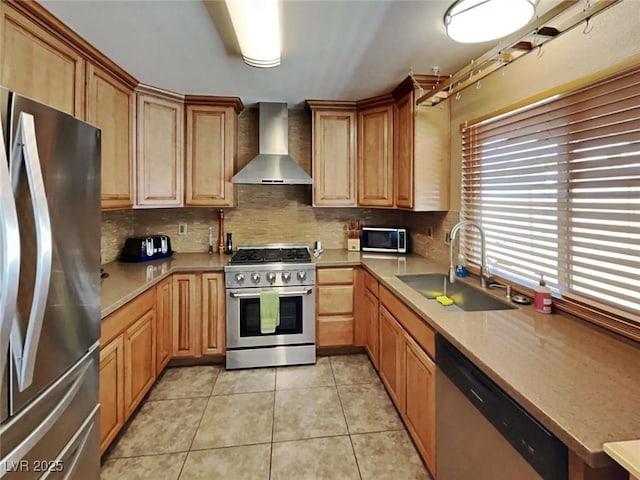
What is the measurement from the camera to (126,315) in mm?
2004

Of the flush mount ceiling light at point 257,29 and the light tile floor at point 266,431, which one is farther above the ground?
the flush mount ceiling light at point 257,29

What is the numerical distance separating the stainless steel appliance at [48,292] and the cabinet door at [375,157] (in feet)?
7.57

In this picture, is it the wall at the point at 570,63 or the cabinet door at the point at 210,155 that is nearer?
the wall at the point at 570,63

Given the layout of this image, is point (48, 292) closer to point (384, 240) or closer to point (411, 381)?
point (411, 381)

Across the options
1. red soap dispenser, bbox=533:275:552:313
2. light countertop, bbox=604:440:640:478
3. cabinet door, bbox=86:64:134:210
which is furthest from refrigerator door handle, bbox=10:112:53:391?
red soap dispenser, bbox=533:275:552:313

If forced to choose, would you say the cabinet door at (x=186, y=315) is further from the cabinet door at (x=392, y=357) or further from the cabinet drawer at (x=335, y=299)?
the cabinet door at (x=392, y=357)

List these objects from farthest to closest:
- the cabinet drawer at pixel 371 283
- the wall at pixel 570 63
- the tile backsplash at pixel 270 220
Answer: the tile backsplash at pixel 270 220, the cabinet drawer at pixel 371 283, the wall at pixel 570 63

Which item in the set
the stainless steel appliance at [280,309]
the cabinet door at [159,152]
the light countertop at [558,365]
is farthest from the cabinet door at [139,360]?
the cabinet door at [159,152]

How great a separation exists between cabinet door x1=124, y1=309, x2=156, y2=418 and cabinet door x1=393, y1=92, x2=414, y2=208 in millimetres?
2176

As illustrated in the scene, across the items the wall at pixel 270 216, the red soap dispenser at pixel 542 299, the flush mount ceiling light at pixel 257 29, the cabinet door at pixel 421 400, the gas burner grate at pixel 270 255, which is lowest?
the cabinet door at pixel 421 400

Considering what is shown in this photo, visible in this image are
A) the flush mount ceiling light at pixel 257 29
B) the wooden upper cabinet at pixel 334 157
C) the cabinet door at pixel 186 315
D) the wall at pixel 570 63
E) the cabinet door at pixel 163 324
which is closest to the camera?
the wall at pixel 570 63

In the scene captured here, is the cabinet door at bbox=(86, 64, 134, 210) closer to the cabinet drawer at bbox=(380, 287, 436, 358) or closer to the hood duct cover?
the hood duct cover

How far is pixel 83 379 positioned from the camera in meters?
1.34

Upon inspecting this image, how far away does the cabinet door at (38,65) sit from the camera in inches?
58.7
